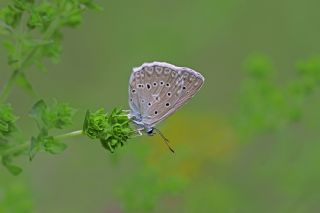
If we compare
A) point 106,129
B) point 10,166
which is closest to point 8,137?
point 10,166

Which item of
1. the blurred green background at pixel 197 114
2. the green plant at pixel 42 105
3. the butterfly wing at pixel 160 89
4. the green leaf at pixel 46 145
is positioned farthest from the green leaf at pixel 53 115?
the blurred green background at pixel 197 114

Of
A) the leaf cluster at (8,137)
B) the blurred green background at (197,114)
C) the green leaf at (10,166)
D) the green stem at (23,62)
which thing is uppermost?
the green stem at (23,62)

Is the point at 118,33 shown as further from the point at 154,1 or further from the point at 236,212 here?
the point at 236,212

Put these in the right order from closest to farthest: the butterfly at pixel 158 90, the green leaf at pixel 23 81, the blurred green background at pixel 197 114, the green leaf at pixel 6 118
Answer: the green leaf at pixel 6 118 → the butterfly at pixel 158 90 → the green leaf at pixel 23 81 → the blurred green background at pixel 197 114

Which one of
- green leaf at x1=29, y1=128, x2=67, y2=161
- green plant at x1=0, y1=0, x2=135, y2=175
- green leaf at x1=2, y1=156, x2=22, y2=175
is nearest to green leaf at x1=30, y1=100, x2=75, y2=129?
green plant at x1=0, y1=0, x2=135, y2=175

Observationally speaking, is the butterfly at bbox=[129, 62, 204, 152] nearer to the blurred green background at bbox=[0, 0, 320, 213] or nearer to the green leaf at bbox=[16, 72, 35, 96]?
the green leaf at bbox=[16, 72, 35, 96]

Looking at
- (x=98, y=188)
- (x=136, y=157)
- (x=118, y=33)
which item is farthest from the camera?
(x=118, y=33)

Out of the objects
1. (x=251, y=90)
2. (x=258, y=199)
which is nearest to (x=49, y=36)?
(x=251, y=90)

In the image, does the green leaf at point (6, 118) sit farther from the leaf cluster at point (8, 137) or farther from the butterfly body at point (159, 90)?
the butterfly body at point (159, 90)
